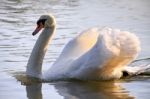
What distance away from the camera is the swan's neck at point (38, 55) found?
11320 mm

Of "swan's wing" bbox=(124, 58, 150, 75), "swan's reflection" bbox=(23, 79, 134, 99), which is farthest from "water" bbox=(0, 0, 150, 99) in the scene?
"swan's wing" bbox=(124, 58, 150, 75)

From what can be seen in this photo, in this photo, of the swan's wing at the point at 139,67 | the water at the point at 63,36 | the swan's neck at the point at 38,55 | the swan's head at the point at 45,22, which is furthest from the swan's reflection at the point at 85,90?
the swan's head at the point at 45,22

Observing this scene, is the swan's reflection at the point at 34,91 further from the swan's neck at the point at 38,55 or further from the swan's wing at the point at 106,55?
the swan's wing at the point at 106,55

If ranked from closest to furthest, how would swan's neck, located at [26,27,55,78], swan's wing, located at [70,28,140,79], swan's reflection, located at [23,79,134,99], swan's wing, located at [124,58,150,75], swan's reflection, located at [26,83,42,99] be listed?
swan's reflection, located at [23,79,134,99]
swan's reflection, located at [26,83,42,99]
swan's wing, located at [70,28,140,79]
swan's neck, located at [26,27,55,78]
swan's wing, located at [124,58,150,75]

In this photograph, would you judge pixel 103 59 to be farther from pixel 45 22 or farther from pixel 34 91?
pixel 45 22

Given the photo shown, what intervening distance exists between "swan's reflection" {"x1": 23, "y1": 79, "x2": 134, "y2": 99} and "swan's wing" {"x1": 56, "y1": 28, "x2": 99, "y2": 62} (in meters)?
0.69

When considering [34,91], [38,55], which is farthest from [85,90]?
[38,55]

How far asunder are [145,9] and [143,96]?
1017 centimetres

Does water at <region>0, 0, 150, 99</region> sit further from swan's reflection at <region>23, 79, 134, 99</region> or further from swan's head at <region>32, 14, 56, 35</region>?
swan's head at <region>32, 14, 56, 35</region>

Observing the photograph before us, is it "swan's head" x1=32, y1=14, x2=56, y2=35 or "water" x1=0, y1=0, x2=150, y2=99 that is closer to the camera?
"water" x1=0, y1=0, x2=150, y2=99

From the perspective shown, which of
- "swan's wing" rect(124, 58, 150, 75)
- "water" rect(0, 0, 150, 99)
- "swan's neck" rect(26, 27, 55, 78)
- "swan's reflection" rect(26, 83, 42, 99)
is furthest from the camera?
"swan's wing" rect(124, 58, 150, 75)

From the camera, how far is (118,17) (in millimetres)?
17844

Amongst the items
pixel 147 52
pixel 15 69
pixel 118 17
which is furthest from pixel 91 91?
pixel 118 17

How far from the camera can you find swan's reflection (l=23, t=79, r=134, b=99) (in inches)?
391
